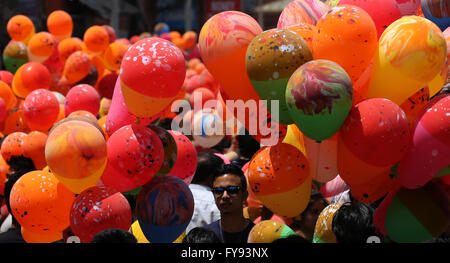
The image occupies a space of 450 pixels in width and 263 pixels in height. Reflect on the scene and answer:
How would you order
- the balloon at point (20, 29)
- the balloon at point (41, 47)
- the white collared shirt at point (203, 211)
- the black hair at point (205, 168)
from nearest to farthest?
1. the white collared shirt at point (203, 211)
2. the black hair at point (205, 168)
3. the balloon at point (41, 47)
4. the balloon at point (20, 29)

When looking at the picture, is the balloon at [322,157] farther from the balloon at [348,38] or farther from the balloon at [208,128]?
the balloon at [208,128]

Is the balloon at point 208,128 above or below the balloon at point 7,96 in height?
below

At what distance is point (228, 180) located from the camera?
2443mm

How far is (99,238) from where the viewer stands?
1830 millimetres

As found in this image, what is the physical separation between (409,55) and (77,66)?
11.4 feet

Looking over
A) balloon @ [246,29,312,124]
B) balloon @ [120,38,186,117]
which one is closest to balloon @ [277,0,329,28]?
balloon @ [246,29,312,124]

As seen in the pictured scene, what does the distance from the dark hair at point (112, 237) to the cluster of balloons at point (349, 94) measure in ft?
1.75

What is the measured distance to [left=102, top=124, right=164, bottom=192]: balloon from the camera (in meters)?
1.97

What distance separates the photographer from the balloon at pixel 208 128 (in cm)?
375

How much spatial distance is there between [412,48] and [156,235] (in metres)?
1.24

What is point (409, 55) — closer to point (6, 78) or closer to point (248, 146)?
point (248, 146)

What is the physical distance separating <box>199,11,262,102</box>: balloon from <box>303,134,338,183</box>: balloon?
307 mm

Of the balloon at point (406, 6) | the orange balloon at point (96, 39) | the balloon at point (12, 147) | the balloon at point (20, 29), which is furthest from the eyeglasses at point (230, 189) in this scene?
the balloon at point (20, 29)
